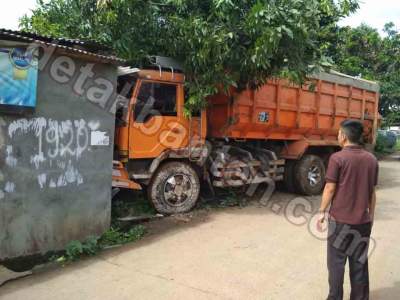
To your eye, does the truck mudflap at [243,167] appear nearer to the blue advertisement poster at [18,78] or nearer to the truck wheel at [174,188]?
the truck wheel at [174,188]

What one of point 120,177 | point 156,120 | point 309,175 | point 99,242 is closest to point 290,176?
point 309,175

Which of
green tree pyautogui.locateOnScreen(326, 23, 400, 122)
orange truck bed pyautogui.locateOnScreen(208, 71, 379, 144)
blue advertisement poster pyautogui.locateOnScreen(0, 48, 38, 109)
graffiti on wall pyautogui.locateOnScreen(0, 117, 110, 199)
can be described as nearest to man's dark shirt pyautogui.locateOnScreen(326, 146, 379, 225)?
graffiti on wall pyautogui.locateOnScreen(0, 117, 110, 199)

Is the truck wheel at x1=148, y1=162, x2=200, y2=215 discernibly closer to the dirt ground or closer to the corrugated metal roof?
the dirt ground

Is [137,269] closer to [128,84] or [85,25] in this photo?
[128,84]

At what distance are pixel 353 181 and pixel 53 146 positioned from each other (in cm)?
354

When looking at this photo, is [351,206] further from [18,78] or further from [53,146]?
[18,78]

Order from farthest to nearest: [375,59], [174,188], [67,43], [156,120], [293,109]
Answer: [375,59]
[293,109]
[174,188]
[156,120]
[67,43]

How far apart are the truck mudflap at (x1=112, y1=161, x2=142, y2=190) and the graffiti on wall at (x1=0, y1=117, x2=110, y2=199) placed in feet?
2.36

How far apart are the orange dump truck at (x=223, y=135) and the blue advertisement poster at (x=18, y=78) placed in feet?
5.50

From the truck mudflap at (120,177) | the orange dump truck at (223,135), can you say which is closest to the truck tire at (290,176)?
the orange dump truck at (223,135)

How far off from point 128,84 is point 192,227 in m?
2.48

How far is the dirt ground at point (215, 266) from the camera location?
153 inches

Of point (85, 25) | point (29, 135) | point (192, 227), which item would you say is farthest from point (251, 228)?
point (85, 25)

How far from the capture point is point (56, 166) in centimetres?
494
